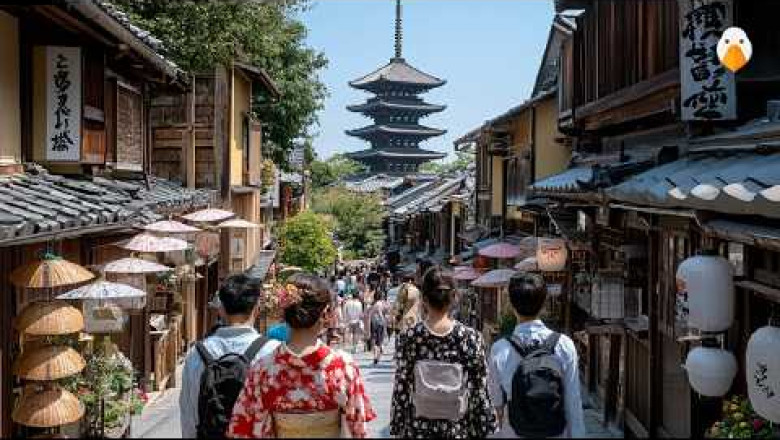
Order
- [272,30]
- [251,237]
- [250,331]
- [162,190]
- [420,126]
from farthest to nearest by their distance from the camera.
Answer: [420,126]
[251,237]
[272,30]
[162,190]
[250,331]

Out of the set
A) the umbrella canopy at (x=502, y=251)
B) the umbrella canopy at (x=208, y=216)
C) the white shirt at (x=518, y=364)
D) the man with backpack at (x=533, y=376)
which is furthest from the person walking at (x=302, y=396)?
the umbrella canopy at (x=502, y=251)

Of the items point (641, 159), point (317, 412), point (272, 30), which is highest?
point (272, 30)

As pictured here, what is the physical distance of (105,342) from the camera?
11.1 metres

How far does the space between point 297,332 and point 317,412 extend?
0.42 meters

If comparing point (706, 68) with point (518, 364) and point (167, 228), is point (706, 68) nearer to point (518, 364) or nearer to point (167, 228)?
point (518, 364)

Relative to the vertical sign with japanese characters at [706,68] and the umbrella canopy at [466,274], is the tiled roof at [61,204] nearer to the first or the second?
the vertical sign with japanese characters at [706,68]

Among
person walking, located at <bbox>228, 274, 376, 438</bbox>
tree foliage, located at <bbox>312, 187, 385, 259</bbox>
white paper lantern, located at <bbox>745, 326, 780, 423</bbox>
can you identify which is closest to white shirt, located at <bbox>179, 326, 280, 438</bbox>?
person walking, located at <bbox>228, 274, 376, 438</bbox>

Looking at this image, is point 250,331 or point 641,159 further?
point 641,159

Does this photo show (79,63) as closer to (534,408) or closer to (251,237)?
(534,408)

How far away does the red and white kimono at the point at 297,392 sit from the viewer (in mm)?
4371

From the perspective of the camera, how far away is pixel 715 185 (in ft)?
24.3

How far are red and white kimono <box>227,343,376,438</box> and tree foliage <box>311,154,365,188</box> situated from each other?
6157 cm

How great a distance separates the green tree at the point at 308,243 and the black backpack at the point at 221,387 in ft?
89.6

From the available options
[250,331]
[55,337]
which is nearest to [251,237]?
[55,337]
